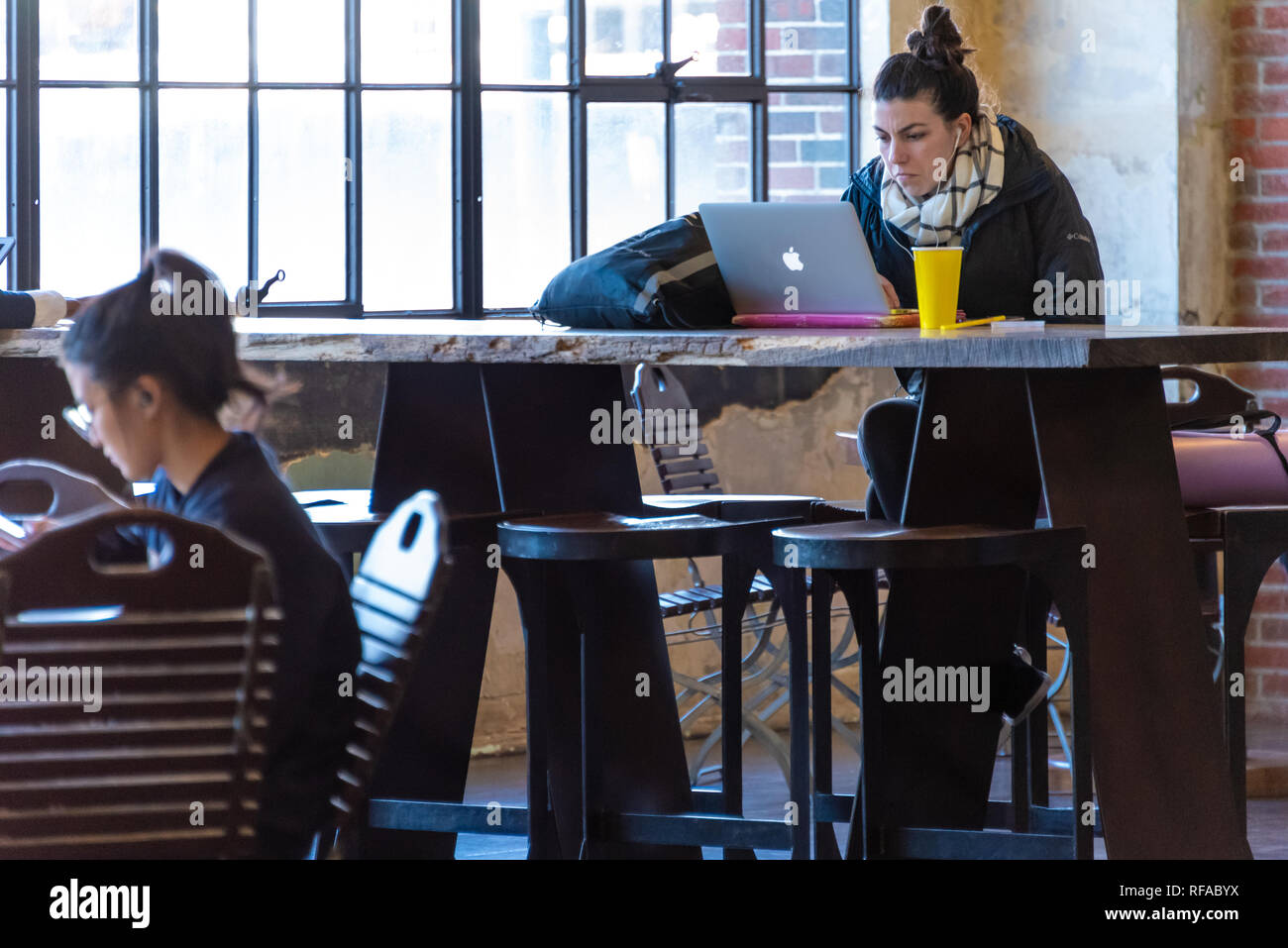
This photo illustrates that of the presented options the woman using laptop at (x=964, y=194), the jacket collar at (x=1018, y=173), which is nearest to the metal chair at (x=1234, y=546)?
the woman using laptop at (x=964, y=194)

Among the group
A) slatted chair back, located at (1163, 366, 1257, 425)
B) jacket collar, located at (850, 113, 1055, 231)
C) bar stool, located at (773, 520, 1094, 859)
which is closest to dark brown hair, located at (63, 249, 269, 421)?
bar stool, located at (773, 520, 1094, 859)

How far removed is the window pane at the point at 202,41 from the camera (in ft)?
13.8

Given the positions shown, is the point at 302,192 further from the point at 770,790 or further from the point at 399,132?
the point at 770,790

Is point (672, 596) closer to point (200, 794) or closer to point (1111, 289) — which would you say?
point (1111, 289)

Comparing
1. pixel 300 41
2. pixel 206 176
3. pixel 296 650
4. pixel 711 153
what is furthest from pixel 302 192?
pixel 296 650

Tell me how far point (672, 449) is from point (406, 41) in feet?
3.92

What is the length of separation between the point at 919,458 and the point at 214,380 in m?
1.06

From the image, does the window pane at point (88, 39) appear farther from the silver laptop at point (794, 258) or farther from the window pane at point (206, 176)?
the silver laptop at point (794, 258)

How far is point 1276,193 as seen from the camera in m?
4.61

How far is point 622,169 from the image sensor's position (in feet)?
15.3

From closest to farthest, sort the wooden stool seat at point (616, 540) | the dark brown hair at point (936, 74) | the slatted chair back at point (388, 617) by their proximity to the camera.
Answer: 1. the slatted chair back at point (388, 617)
2. the wooden stool seat at point (616, 540)
3. the dark brown hair at point (936, 74)

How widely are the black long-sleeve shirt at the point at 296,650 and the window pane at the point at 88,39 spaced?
9.08 ft
